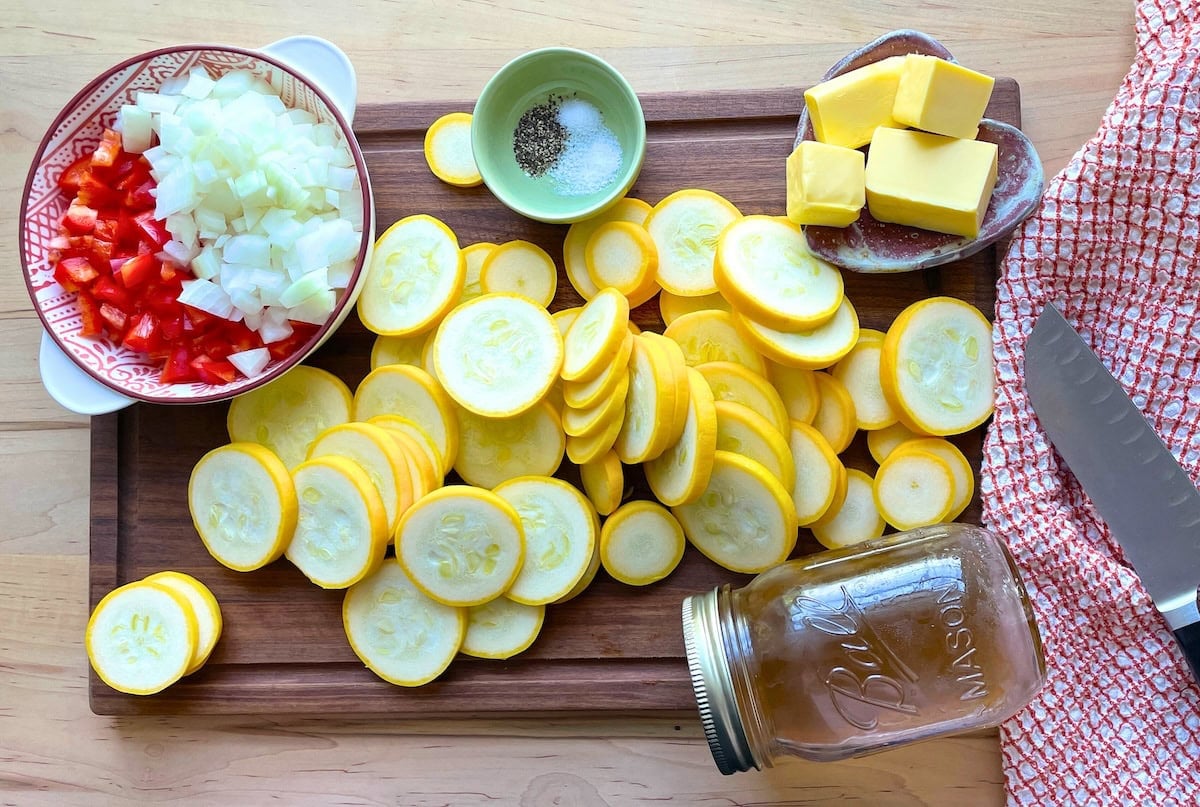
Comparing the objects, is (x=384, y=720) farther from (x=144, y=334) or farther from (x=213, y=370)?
(x=144, y=334)

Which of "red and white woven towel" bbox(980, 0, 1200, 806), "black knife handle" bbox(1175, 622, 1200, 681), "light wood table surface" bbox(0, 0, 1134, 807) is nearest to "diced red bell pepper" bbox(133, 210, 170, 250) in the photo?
"light wood table surface" bbox(0, 0, 1134, 807)

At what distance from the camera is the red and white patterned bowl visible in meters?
1.58

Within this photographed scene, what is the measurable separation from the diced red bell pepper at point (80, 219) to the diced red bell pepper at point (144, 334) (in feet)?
0.57

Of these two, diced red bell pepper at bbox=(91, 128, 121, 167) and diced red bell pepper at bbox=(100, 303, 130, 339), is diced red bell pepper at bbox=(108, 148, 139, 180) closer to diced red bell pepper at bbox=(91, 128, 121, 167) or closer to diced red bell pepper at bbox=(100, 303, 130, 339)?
diced red bell pepper at bbox=(91, 128, 121, 167)

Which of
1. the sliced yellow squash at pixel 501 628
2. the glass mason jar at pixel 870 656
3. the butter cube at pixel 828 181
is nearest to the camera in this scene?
the glass mason jar at pixel 870 656

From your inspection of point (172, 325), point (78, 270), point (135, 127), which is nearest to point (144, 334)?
point (172, 325)

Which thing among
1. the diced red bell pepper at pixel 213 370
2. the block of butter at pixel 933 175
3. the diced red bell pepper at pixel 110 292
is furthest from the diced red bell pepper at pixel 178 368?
the block of butter at pixel 933 175

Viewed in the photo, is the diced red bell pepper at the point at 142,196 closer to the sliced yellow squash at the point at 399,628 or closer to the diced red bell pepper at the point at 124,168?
the diced red bell pepper at the point at 124,168

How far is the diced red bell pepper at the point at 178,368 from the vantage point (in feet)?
5.33

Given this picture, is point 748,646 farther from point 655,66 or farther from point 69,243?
point 69,243

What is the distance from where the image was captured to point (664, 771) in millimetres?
1713

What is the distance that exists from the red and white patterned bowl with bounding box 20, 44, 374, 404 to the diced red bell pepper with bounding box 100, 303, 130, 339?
0.04 m

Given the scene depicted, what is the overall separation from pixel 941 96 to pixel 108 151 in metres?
1.46

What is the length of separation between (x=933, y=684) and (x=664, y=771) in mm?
548
